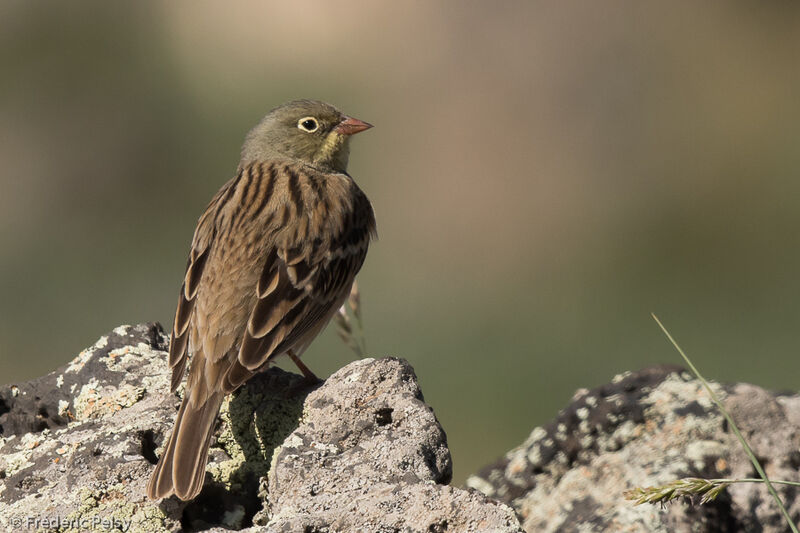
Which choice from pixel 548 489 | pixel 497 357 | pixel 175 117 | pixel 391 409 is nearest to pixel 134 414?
pixel 391 409

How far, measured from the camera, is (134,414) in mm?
4695

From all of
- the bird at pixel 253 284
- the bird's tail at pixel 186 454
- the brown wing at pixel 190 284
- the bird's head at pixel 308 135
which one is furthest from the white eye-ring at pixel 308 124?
the bird's tail at pixel 186 454

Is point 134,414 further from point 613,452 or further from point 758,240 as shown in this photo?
point 758,240

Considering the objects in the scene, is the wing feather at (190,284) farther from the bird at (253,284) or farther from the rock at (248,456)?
the rock at (248,456)

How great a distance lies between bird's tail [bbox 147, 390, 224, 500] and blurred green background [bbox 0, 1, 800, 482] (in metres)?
5.74

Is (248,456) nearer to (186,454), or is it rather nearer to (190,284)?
(186,454)

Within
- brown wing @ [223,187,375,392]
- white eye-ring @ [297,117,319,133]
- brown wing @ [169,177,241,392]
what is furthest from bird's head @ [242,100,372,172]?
brown wing @ [223,187,375,392]

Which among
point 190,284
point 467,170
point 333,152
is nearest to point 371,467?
point 190,284

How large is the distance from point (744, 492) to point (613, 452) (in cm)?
61

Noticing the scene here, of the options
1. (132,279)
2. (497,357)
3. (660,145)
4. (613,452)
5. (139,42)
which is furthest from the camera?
(139,42)

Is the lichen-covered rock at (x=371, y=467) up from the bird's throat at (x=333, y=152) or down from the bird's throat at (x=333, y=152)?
down

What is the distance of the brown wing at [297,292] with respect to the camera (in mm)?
5020

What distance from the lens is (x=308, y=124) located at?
22.6ft

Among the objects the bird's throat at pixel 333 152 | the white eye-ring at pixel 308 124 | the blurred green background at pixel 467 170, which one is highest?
the white eye-ring at pixel 308 124
